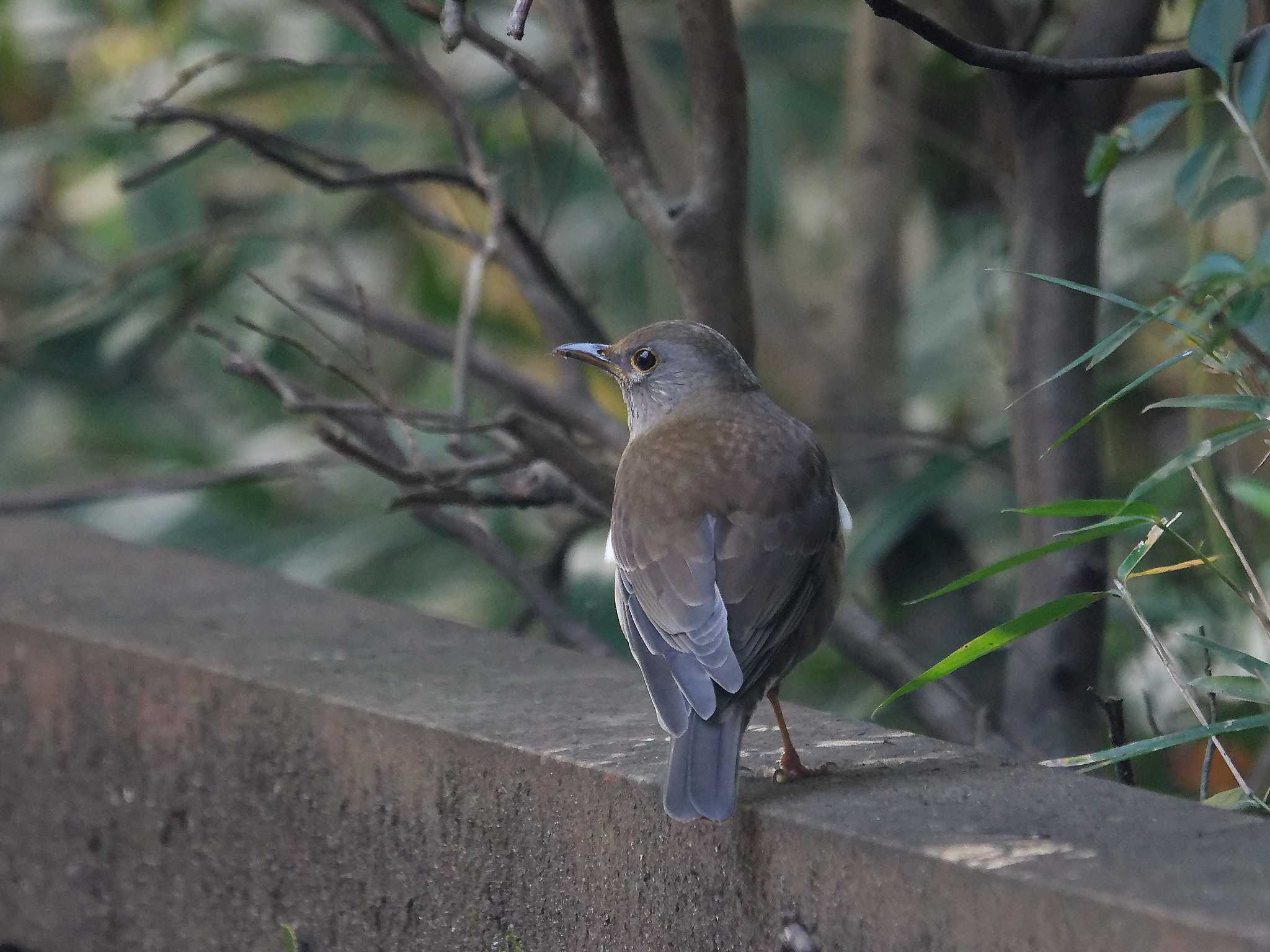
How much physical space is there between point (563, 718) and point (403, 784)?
28 cm

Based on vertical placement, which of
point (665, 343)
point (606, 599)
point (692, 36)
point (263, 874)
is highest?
point (692, 36)

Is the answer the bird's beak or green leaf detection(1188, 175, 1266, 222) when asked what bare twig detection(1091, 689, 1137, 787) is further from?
the bird's beak

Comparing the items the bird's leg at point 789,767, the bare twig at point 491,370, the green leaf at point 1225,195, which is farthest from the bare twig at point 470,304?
the green leaf at point 1225,195

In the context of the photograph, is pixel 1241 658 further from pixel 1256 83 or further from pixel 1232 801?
pixel 1256 83

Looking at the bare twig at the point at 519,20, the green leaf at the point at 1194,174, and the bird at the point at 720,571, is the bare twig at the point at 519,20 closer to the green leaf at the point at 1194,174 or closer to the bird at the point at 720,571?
the bird at the point at 720,571

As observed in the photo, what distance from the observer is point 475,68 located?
660 cm

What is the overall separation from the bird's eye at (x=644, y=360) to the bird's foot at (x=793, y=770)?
3.19 ft

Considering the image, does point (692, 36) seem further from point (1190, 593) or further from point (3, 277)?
point (3, 277)

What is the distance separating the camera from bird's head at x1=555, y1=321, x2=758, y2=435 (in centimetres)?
306

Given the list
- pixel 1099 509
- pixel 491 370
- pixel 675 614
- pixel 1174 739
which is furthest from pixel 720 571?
pixel 491 370

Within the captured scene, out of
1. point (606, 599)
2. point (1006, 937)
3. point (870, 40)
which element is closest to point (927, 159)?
point (870, 40)

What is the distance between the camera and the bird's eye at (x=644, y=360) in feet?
10.3

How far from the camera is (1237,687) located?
2.17 m

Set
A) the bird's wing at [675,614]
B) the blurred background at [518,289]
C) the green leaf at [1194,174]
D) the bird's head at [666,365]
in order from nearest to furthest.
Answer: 1. the bird's wing at [675,614]
2. the green leaf at [1194,174]
3. the bird's head at [666,365]
4. the blurred background at [518,289]
